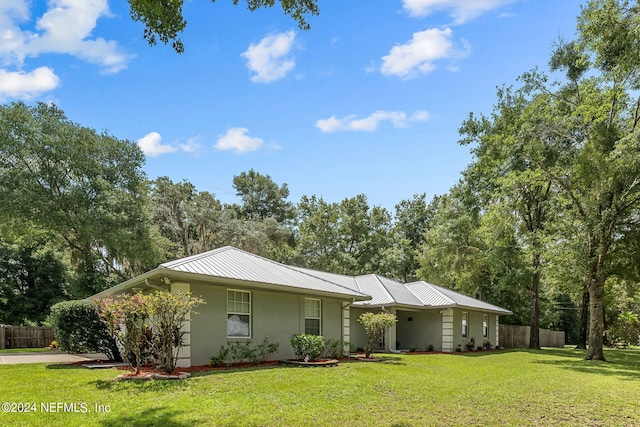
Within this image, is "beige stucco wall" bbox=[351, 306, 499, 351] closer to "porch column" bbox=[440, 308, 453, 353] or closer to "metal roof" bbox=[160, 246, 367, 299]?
"porch column" bbox=[440, 308, 453, 353]

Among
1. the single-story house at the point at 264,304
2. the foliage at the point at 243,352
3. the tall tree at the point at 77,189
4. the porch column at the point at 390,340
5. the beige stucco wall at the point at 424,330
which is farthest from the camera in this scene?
the tall tree at the point at 77,189

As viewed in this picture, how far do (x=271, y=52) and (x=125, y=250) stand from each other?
1762cm

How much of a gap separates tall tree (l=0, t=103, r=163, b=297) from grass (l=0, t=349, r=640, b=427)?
12.4 metres

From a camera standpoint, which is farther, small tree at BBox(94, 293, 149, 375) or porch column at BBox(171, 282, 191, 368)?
porch column at BBox(171, 282, 191, 368)

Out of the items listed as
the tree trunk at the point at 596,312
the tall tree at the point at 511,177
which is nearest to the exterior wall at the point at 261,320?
the tall tree at the point at 511,177

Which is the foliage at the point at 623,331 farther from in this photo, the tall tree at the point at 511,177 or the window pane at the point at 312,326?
the window pane at the point at 312,326

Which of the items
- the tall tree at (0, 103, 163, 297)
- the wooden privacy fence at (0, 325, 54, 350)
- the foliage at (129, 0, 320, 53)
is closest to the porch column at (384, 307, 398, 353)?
the tall tree at (0, 103, 163, 297)

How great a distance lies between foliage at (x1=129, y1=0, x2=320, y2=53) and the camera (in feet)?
18.7

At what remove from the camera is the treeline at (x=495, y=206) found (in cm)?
1577

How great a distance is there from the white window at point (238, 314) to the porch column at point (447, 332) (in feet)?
36.9

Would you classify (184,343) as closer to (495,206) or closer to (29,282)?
(495,206)

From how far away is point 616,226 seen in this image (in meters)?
17.3

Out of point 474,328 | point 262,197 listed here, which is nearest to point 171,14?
point 474,328

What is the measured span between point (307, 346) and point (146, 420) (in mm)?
7062
